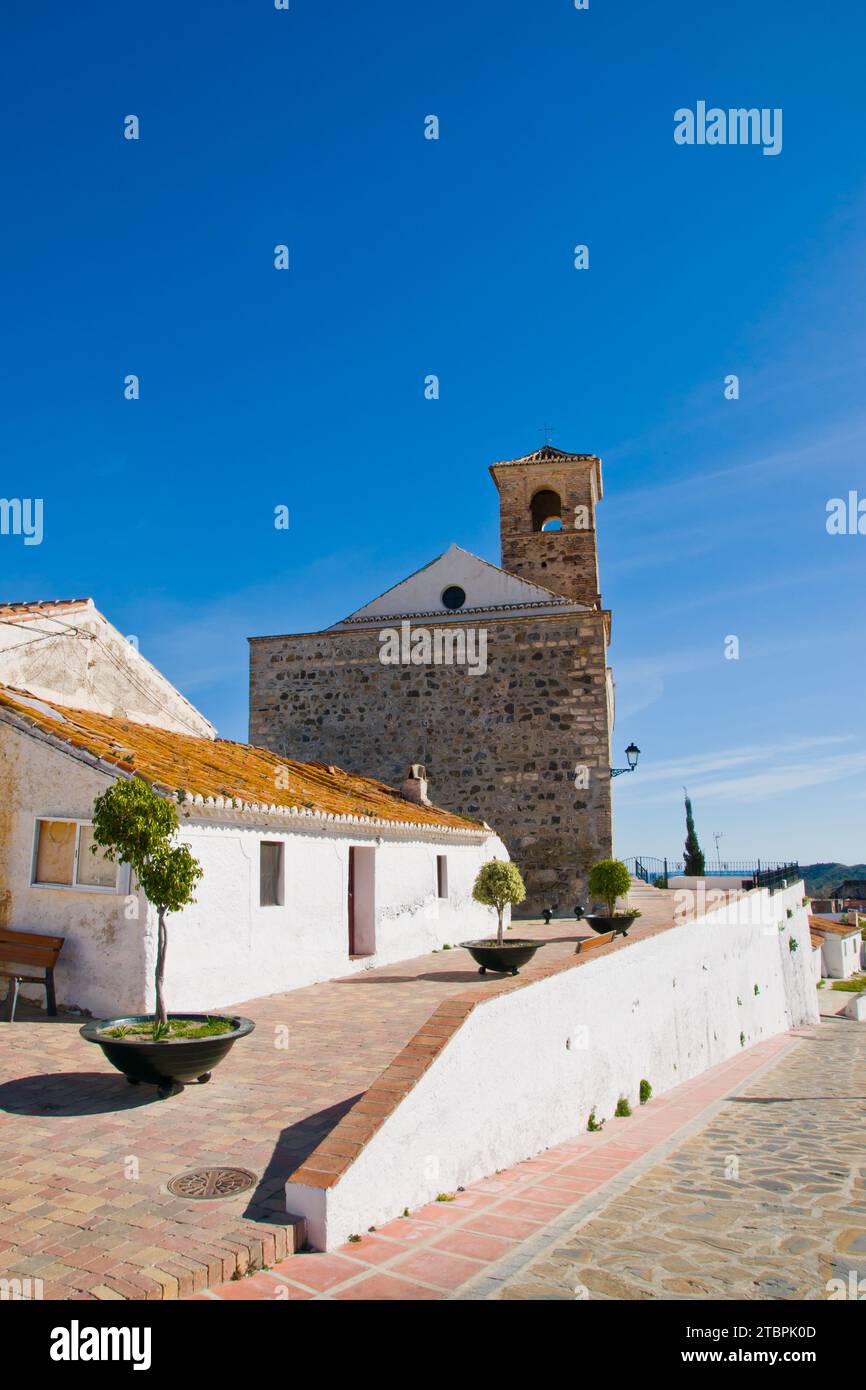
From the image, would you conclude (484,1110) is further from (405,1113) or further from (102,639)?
(102,639)

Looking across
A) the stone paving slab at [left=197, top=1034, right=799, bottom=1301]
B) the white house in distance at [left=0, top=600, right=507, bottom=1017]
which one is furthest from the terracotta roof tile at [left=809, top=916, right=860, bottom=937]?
the stone paving slab at [left=197, top=1034, right=799, bottom=1301]

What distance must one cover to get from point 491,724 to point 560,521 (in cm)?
747

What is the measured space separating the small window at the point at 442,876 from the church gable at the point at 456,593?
23.5ft

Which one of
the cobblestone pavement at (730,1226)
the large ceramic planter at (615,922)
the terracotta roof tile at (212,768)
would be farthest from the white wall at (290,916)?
the cobblestone pavement at (730,1226)

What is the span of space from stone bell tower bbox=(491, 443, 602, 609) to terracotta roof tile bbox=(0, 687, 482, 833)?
951 centimetres

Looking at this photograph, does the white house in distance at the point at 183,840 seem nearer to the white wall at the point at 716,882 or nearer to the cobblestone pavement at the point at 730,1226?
the cobblestone pavement at the point at 730,1226

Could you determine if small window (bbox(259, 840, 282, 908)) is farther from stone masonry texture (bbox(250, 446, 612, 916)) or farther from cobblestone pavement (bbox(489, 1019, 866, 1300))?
stone masonry texture (bbox(250, 446, 612, 916))

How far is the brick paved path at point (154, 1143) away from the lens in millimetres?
3727

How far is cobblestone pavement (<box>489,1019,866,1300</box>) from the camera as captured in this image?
13.0 ft

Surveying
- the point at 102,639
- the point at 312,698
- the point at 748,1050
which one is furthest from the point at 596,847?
the point at 102,639

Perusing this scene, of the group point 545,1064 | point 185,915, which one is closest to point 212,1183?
point 545,1064

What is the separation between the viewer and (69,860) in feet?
28.9

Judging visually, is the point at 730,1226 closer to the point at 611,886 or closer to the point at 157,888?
the point at 157,888
